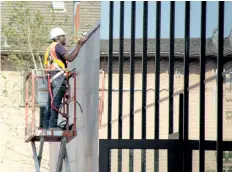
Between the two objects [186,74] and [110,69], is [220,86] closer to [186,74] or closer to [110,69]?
[186,74]

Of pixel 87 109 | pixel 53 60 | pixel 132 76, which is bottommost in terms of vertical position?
pixel 87 109

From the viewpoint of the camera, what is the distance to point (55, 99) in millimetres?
15680

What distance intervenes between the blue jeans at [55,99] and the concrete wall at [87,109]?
0.45m

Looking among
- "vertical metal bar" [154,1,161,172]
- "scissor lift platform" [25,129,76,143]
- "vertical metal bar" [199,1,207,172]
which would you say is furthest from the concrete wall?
"vertical metal bar" [199,1,207,172]

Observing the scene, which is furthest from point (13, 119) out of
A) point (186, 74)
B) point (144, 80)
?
point (186, 74)

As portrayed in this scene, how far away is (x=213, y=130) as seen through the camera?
40.4 ft

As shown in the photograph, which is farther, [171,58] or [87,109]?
[87,109]

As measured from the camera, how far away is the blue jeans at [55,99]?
1562cm

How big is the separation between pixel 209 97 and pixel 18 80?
2629 cm

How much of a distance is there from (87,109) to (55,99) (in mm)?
566

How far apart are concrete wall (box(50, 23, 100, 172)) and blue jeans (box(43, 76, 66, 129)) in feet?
1.47

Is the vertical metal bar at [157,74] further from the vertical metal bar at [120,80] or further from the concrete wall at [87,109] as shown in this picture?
the concrete wall at [87,109]

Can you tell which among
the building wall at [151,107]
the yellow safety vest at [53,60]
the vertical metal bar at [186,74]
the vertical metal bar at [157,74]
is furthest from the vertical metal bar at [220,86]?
the yellow safety vest at [53,60]

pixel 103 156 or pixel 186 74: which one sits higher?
pixel 186 74
